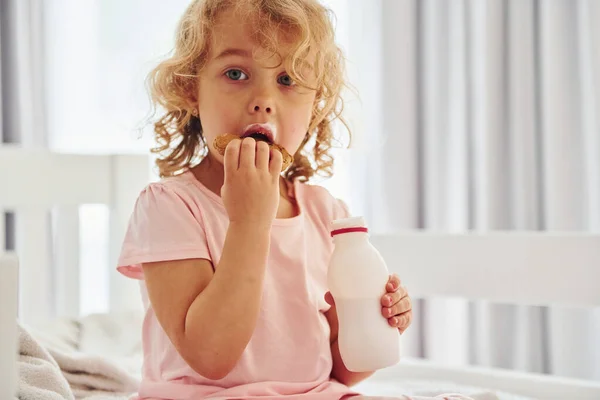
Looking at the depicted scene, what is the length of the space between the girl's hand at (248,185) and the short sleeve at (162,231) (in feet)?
0.25

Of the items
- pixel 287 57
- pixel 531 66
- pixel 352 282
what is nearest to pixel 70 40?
pixel 531 66

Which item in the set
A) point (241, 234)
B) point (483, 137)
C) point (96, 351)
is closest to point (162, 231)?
point (241, 234)

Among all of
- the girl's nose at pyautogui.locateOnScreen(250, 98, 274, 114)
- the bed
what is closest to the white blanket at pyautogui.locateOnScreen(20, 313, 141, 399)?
the bed

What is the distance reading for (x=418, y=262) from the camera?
1.44 metres

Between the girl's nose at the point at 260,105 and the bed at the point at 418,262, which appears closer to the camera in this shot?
the girl's nose at the point at 260,105

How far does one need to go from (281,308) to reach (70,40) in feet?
6.31

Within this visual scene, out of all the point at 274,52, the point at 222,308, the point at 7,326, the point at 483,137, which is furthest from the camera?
the point at 483,137

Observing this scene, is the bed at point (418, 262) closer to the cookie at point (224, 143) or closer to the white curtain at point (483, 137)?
the cookie at point (224, 143)

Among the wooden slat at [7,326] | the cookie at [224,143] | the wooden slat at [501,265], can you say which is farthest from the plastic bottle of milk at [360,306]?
the wooden slat at [501,265]

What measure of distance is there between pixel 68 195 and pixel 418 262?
72 centimetres

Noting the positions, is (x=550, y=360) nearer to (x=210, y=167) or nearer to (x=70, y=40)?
(x=210, y=167)

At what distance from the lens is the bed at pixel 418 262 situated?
4.17ft

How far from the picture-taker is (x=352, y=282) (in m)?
0.83

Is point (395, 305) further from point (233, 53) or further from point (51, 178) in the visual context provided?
point (51, 178)
